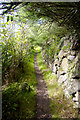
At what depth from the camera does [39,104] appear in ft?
16.6

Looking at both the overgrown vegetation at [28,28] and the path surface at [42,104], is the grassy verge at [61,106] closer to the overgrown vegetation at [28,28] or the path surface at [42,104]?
the overgrown vegetation at [28,28]

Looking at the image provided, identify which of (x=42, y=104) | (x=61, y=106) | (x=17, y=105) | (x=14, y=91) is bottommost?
(x=42, y=104)

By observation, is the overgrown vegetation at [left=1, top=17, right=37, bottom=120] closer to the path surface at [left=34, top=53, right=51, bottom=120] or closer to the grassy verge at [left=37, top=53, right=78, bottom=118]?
the path surface at [left=34, top=53, right=51, bottom=120]

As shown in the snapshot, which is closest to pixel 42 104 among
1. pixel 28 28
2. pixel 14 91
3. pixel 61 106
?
pixel 61 106

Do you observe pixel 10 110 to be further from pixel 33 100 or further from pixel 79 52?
pixel 79 52

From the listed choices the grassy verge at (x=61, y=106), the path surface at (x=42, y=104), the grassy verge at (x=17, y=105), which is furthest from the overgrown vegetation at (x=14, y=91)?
the grassy verge at (x=61, y=106)

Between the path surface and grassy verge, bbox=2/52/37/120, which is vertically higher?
grassy verge, bbox=2/52/37/120

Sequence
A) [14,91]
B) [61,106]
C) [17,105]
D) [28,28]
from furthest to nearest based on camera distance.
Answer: [14,91], [61,106], [28,28], [17,105]

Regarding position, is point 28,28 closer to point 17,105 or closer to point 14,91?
point 14,91

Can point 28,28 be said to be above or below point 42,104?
above

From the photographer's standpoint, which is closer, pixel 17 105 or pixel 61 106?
pixel 17 105

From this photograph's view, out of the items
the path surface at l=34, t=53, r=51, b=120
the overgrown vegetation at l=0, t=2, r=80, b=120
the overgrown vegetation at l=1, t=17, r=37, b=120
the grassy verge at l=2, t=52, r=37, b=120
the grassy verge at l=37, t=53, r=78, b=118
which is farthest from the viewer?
the path surface at l=34, t=53, r=51, b=120

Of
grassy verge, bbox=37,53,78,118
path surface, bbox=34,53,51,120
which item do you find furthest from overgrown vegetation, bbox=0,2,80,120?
path surface, bbox=34,53,51,120

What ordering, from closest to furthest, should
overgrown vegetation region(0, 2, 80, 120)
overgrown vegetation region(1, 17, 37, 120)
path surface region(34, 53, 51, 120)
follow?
overgrown vegetation region(0, 2, 80, 120), overgrown vegetation region(1, 17, 37, 120), path surface region(34, 53, 51, 120)
